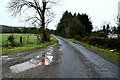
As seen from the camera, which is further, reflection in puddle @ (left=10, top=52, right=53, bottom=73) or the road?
reflection in puddle @ (left=10, top=52, right=53, bottom=73)

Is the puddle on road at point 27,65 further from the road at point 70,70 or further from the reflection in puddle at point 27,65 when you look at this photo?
the road at point 70,70

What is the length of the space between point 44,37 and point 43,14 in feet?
16.0

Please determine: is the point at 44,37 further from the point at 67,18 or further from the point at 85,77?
the point at 67,18

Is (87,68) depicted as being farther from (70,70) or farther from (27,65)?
(27,65)

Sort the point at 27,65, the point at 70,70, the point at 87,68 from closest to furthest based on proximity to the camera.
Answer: the point at 70,70 < the point at 87,68 < the point at 27,65

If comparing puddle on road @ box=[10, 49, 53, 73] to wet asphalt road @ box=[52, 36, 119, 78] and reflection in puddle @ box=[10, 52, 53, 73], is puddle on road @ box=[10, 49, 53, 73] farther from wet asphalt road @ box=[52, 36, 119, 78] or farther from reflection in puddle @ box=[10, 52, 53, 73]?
wet asphalt road @ box=[52, 36, 119, 78]

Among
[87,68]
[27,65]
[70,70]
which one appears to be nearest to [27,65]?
[27,65]

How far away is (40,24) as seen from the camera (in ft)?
54.6

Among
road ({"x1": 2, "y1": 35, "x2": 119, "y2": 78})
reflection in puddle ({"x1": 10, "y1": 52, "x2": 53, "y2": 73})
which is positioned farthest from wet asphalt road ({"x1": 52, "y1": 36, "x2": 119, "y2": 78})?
reflection in puddle ({"x1": 10, "y1": 52, "x2": 53, "y2": 73})

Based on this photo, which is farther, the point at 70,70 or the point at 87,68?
the point at 87,68

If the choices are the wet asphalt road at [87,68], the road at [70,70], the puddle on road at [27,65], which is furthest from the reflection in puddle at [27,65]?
the wet asphalt road at [87,68]

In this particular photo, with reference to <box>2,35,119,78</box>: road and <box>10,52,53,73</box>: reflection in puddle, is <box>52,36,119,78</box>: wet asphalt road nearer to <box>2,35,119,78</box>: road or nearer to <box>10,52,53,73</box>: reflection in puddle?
<box>2,35,119,78</box>: road

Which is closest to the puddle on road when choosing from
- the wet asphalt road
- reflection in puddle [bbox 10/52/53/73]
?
reflection in puddle [bbox 10/52/53/73]

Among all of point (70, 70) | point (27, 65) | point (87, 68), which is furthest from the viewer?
point (27, 65)
